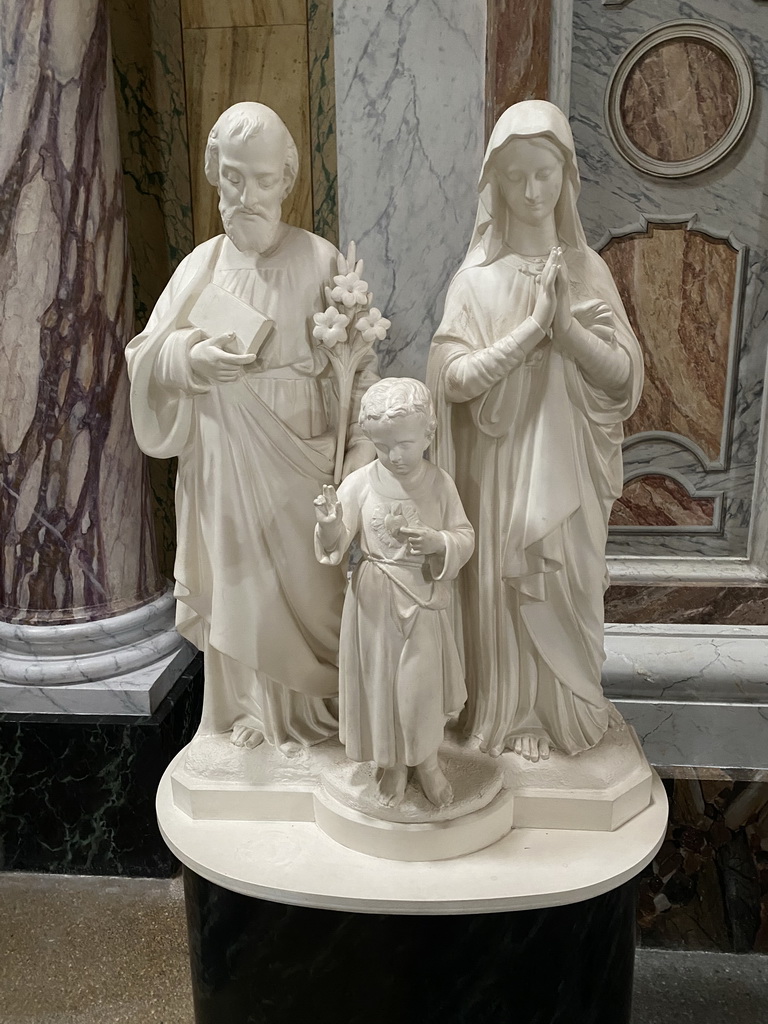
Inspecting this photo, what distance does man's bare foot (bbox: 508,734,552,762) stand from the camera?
2652 millimetres

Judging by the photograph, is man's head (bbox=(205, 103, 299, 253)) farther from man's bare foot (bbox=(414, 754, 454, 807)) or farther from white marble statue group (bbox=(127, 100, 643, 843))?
man's bare foot (bbox=(414, 754, 454, 807))

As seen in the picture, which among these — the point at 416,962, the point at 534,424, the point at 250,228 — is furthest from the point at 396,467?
the point at 416,962

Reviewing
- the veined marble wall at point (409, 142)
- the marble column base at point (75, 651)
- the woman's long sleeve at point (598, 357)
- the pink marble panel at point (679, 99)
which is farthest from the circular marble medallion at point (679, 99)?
the marble column base at point (75, 651)

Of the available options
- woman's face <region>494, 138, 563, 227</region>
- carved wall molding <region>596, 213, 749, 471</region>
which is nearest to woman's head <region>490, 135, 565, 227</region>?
woman's face <region>494, 138, 563, 227</region>

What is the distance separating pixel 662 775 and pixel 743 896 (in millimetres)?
542

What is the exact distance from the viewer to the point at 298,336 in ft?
8.42

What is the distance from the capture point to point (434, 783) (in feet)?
7.98

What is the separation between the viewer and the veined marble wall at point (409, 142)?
3.23 metres

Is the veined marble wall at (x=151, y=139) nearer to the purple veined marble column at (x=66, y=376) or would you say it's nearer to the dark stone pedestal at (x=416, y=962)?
the purple veined marble column at (x=66, y=376)

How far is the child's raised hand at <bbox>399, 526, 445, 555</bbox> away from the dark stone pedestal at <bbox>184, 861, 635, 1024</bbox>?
2.90 feet

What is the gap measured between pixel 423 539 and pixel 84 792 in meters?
2.21

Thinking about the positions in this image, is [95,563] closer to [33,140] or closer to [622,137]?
[33,140]

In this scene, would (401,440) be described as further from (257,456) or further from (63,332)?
(63,332)

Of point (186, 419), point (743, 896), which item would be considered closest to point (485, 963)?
point (743, 896)
